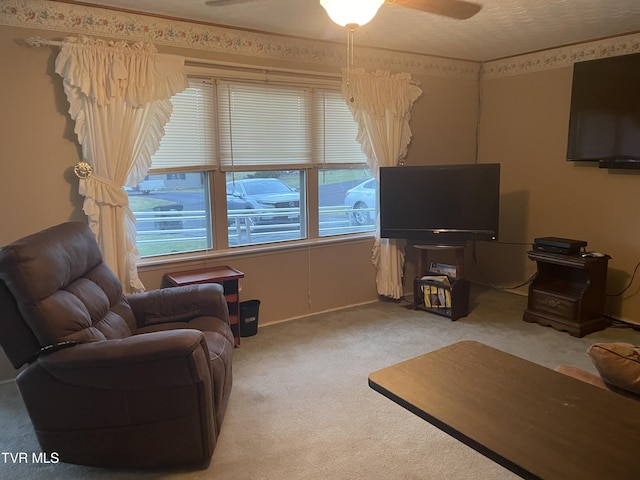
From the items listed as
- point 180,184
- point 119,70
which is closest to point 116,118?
point 119,70

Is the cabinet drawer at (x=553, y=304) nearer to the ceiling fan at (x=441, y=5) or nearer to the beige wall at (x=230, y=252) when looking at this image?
the beige wall at (x=230, y=252)

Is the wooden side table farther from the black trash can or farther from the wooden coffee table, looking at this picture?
the wooden coffee table

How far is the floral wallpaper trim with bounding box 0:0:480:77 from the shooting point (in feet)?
9.55

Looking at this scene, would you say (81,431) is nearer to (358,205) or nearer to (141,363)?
(141,363)

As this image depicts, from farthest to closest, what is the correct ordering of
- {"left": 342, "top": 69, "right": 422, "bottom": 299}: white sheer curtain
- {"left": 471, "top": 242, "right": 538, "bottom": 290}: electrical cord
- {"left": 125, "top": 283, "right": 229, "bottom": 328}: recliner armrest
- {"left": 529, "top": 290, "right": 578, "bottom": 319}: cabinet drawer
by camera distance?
{"left": 471, "top": 242, "right": 538, "bottom": 290}: electrical cord, {"left": 342, "top": 69, "right": 422, "bottom": 299}: white sheer curtain, {"left": 529, "top": 290, "right": 578, "bottom": 319}: cabinet drawer, {"left": 125, "top": 283, "right": 229, "bottom": 328}: recliner armrest

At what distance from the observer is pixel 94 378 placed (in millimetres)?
2033

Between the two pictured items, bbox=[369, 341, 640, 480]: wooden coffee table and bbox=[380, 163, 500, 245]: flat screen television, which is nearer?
bbox=[369, 341, 640, 480]: wooden coffee table

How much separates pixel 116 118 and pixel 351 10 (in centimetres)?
196

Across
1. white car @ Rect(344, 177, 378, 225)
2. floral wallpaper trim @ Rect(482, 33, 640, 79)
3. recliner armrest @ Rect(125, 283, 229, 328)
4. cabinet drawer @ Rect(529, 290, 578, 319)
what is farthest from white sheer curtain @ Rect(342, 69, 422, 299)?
recliner armrest @ Rect(125, 283, 229, 328)

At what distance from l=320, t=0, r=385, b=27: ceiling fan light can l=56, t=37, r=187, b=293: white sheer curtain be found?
181cm

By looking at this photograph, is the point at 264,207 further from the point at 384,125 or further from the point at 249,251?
the point at 384,125

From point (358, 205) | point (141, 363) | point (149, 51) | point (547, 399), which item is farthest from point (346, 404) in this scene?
point (149, 51)

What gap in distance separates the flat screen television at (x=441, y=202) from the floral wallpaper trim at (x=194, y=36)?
1.05 m

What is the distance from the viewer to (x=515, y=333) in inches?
151
